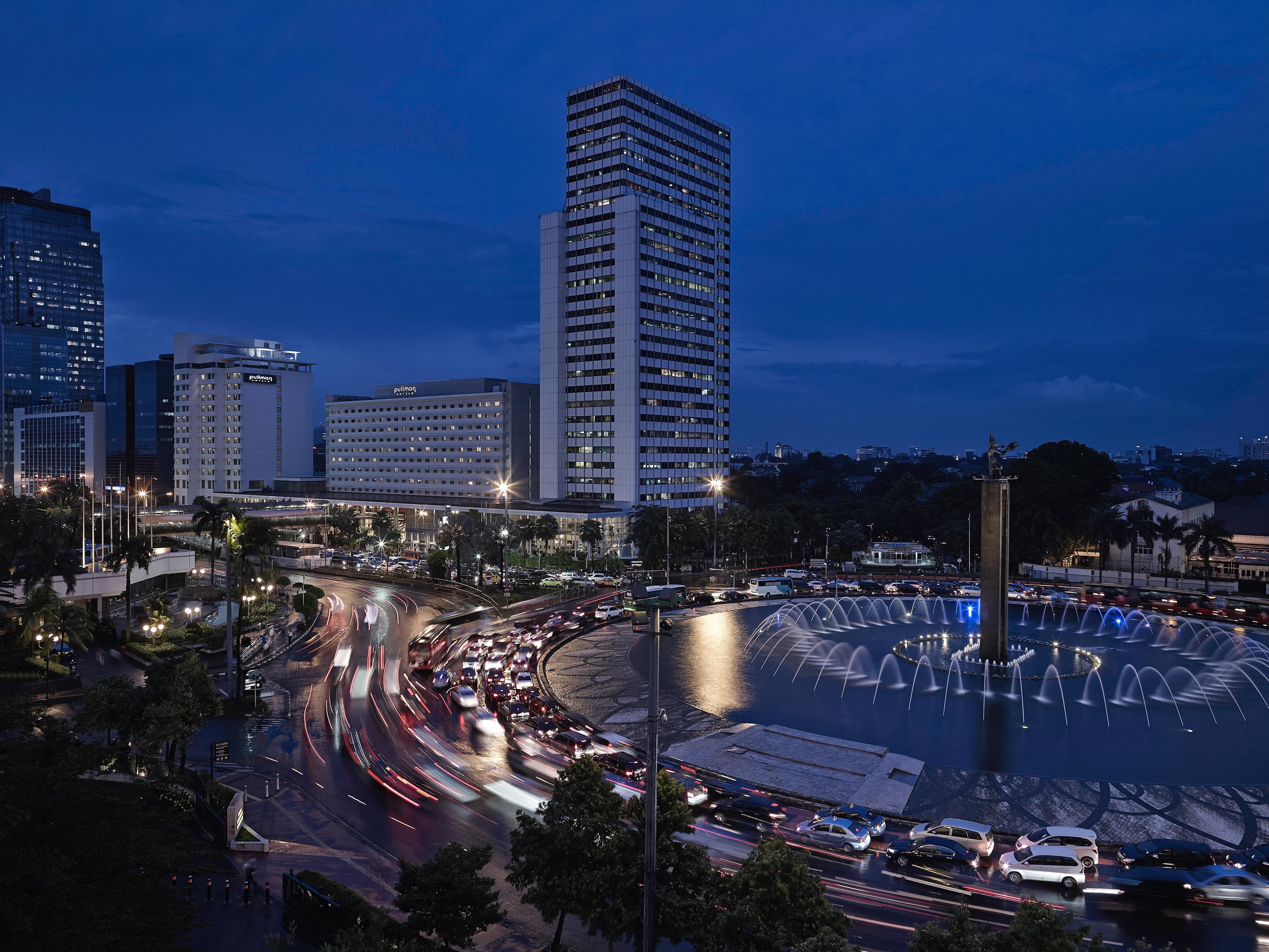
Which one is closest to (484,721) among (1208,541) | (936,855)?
(936,855)

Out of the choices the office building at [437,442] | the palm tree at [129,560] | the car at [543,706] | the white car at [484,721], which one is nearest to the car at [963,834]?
the car at [543,706]

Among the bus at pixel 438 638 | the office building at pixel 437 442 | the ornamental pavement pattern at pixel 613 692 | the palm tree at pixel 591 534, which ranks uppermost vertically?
the office building at pixel 437 442

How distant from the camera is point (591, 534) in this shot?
10038cm

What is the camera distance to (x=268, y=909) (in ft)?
73.7

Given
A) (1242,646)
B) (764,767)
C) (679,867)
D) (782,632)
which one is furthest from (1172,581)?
(679,867)

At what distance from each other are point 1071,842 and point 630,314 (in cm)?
10737

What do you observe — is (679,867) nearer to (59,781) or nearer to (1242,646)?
(59,781)

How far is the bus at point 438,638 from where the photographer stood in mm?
51594

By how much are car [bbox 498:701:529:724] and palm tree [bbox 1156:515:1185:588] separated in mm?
78337

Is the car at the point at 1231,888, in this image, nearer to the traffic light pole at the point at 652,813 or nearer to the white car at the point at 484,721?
the traffic light pole at the point at 652,813

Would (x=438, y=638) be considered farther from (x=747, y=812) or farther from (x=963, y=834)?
(x=963, y=834)

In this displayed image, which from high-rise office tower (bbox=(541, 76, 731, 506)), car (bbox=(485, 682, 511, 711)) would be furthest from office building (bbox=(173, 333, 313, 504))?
car (bbox=(485, 682, 511, 711))

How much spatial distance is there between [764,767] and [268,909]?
20185 millimetres

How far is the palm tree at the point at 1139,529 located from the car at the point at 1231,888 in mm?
68253
